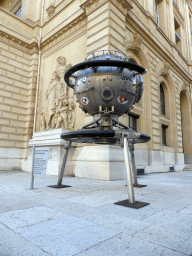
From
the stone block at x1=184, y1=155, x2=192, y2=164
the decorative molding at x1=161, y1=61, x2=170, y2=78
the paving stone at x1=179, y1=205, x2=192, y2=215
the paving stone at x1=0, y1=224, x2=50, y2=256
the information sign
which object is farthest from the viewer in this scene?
the stone block at x1=184, y1=155, x2=192, y2=164

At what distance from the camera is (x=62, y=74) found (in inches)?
375

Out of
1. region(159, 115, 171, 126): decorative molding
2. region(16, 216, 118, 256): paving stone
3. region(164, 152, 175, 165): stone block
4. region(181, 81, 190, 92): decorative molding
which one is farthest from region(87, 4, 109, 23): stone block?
Result: region(181, 81, 190, 92): decorative molding

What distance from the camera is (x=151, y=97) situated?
10.5m

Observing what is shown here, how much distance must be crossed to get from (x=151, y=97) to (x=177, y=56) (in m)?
7.02

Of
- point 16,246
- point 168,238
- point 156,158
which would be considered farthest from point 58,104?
point 168,238

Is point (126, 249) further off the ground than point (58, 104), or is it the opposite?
point (58, 104)

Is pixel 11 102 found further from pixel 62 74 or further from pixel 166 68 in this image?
pixel 166 68

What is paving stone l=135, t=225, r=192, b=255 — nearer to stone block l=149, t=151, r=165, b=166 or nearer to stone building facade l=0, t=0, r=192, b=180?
stone building facade l=0, t=0, r=192, b=180

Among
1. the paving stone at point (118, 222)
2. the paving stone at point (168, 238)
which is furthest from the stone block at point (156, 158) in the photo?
the paving stone at point (168, 238)

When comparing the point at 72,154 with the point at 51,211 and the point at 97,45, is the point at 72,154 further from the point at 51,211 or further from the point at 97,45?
the point at 51,211

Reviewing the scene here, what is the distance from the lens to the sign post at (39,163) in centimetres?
399

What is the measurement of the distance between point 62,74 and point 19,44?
4.27 metres

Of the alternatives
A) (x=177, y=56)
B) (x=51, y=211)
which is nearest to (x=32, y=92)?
(x=51, y=211)

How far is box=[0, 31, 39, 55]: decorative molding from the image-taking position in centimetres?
1074
